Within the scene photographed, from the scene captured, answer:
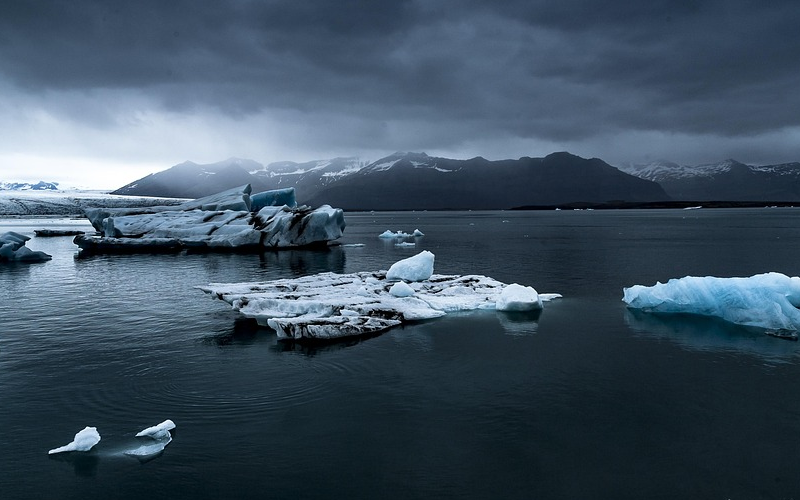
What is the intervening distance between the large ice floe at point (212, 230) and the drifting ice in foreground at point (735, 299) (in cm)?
3225

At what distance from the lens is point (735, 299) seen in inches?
679

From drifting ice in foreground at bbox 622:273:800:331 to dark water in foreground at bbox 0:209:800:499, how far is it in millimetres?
841

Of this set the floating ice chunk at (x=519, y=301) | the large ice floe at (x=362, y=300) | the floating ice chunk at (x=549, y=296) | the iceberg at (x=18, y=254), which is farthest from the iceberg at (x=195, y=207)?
the floating ice chunk at (x=519, y=301)

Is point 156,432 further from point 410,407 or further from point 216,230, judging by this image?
point 216,230

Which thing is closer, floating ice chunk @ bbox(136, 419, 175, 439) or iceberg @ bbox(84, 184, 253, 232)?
floating ice chunk @ bbox(136, 419, 175, 439)

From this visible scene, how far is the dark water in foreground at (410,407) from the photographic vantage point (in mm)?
7520

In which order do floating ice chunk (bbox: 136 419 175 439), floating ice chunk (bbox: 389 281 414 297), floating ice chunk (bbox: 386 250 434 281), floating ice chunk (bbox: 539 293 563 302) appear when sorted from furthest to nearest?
floating ice chunk (bbox: 386 250 434 281) → floating ice chunk (bbox: 539 293 563 302) → floating ice chunk (bbox: 389 281 414 297) → floating ice chunk (bbox: 136 419 175 439)

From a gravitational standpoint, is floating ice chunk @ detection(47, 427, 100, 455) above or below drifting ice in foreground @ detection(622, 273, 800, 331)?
below

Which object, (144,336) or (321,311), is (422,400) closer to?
(321,311)

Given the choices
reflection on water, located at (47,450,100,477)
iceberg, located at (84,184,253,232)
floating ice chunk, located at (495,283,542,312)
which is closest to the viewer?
reflection on water, located at (47,450,100,477)

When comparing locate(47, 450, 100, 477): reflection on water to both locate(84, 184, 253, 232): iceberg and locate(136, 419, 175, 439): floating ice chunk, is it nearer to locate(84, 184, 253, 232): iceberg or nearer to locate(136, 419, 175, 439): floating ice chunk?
locate(136, 419, 175, 439): floating ice chunk

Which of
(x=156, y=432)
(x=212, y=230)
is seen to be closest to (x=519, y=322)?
(x=156, y=432)

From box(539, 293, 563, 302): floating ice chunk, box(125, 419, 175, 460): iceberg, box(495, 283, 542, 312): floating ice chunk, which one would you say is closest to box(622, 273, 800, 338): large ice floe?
box(539, 293, 563, 302): floating ice chunk

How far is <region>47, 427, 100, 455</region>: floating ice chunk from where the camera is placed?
27.1ft
